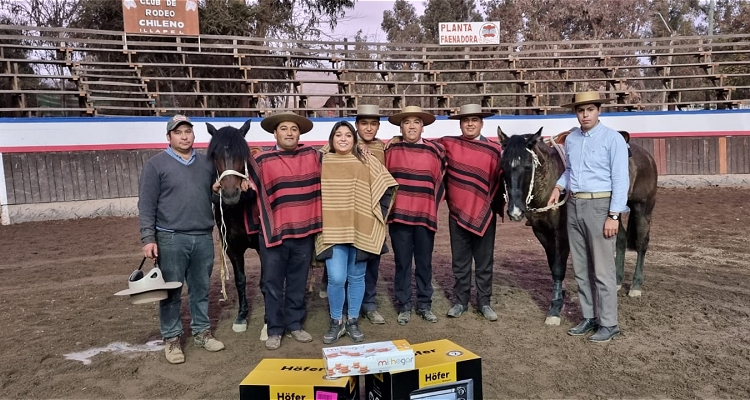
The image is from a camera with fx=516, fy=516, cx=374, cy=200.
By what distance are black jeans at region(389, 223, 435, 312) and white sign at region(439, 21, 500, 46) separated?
51.4 ft

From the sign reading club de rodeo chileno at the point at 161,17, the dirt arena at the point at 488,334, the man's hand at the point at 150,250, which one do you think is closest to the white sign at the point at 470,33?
the sign reading club de rodeo chileno at the point at 161,17

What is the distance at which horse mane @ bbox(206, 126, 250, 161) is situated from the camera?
12.3ft

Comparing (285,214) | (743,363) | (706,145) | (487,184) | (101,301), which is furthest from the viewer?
(706,145)

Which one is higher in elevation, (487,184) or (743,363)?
(487,184)

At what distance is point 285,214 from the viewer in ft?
13.1

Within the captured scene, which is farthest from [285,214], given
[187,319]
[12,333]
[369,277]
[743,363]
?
[743,363]

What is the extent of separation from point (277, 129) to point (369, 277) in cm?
155

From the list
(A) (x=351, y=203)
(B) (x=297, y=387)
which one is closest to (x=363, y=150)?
(A) (x=351, y=203)

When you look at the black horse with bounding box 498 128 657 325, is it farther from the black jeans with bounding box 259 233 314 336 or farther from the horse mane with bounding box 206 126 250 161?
the horse mane with bounding box 206 126 250 161

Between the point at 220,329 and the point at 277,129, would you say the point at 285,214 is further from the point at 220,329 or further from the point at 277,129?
the point at 220,329

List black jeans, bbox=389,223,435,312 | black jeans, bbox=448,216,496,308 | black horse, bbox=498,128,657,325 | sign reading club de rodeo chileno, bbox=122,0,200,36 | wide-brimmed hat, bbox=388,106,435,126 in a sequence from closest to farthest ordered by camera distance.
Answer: black horse, bbox=498,128,657,325 < wide-brimmed hat, bbox=388,106,435,126 < black jeans, bbox=389,223,435,312 < black jeans, bbox=448,216,496,308 < sign reading club de rodeo chileno, bbox=122,0,200,36

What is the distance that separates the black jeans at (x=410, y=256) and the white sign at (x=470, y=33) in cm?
1566

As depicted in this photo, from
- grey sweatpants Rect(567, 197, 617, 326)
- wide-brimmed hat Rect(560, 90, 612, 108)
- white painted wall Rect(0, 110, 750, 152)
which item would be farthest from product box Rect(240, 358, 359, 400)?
white painted wall Rect(0, 110, 750, 152)

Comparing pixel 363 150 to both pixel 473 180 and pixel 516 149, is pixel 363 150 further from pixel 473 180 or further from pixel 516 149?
pixel 516 149
